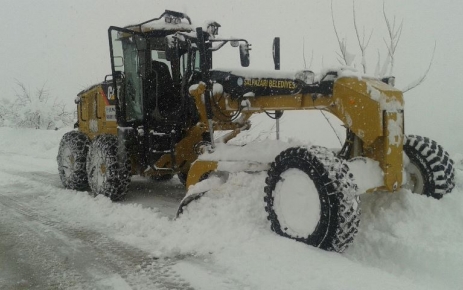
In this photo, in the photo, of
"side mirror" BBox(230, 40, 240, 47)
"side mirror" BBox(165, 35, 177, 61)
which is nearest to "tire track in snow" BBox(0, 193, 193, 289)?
"side mirror" BBox(165, 35, 177, 61)

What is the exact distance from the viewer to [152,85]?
6375 mm

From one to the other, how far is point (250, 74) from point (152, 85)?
1.98 m

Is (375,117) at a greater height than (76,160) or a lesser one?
greater

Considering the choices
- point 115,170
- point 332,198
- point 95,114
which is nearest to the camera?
point 332,198

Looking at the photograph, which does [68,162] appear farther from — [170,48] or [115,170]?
[170,48]

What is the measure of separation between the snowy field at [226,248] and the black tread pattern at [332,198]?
13cm

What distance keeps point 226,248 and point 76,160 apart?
179 inches

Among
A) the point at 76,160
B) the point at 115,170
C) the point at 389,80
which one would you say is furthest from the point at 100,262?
the point at 76,160

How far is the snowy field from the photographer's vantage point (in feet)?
10.9

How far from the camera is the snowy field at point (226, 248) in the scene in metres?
3.31

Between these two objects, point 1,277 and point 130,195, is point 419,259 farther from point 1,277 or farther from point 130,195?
point 130,195

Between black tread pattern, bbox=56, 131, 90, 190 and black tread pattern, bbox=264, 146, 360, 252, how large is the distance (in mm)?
4876

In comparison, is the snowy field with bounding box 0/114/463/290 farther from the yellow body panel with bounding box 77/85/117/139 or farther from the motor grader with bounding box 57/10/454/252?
the yellow body panel with bounding box 77/85/117/139

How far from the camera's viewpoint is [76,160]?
747 cm
